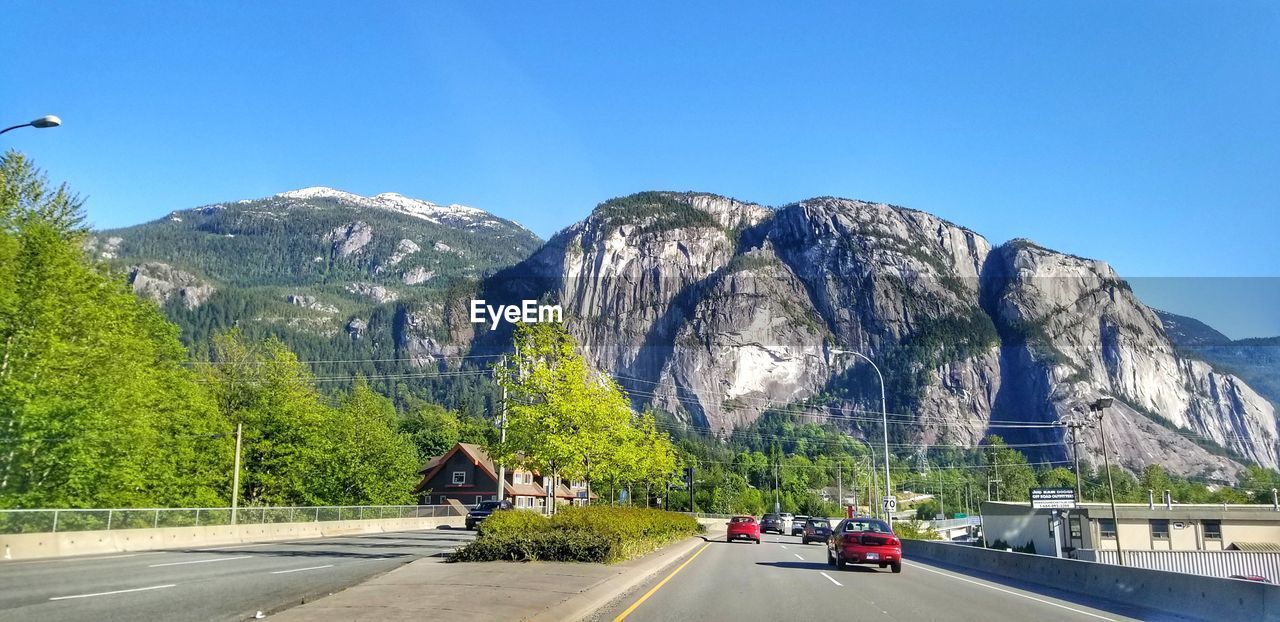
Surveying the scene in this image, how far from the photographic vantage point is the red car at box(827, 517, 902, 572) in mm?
25953

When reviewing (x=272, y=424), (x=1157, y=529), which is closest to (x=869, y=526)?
(x=1157, y=529)

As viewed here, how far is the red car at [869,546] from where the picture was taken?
85.1ft

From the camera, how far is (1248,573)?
34.5 metres

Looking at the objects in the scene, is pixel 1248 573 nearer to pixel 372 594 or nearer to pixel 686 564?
pixel 686 564

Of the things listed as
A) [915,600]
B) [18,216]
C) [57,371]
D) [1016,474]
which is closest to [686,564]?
[915,600]

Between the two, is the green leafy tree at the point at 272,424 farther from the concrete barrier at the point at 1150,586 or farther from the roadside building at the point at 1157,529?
the roadside building at the point at 1157,529

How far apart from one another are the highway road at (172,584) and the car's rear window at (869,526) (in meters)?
14.5

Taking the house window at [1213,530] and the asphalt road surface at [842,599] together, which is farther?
the house window at [1213,530]

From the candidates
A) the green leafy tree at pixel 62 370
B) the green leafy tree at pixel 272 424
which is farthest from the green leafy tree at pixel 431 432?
the green leafy tree at pixel 62 370

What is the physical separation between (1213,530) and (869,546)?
Result: 5229 cm

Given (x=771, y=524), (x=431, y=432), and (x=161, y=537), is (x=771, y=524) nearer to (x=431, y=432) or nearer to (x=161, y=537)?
(x=161, y=537)

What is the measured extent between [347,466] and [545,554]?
5469 cm

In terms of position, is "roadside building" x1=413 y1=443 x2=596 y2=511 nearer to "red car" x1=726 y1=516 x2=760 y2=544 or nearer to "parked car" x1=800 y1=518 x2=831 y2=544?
"red car" x1=726 y1=516 x2=760 y2=544

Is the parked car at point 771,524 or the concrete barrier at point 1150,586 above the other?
the concrete barrier at point 1150,586
